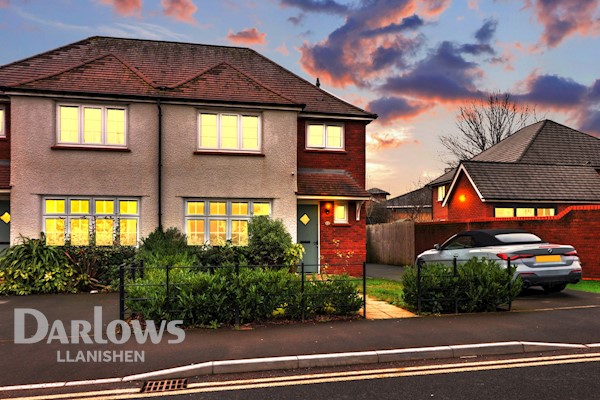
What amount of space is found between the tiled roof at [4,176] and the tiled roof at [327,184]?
8.26 meters

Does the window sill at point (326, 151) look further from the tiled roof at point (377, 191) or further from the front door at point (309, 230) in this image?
the tiled roof at point (377, 191)

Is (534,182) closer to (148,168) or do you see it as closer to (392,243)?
(392,243)

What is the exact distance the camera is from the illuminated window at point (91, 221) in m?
12.9

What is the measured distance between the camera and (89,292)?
11.4m

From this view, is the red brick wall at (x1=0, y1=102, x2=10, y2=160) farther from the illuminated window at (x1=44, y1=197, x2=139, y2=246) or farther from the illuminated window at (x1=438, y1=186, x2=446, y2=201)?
the illuminated window at (x1=438, y1=186, x2=446, y2=201)

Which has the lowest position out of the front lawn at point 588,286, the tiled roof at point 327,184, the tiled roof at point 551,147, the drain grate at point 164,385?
the front lawn at point 588,286

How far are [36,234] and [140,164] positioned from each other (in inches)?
133

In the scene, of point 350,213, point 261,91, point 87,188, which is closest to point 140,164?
point 87,188

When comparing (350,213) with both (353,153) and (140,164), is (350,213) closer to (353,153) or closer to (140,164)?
(353,153)

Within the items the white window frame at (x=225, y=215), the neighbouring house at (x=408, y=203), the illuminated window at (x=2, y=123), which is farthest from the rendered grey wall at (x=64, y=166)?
the neighbouring house at (x=408, y=203)

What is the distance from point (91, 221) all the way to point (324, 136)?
25.8 feet

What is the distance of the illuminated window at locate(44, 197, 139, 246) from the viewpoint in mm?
12859

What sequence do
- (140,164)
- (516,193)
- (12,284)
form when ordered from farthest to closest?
(516,193)
(140,164)
(12,284)

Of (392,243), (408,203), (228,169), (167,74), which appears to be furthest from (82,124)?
(408,203)
